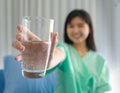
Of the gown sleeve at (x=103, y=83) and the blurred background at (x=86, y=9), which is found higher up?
the blurred background at (x=86, y=9)

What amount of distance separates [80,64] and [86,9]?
0.89m

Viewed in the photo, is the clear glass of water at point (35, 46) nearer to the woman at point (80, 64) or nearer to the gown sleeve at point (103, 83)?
the woman at point (80, 64)

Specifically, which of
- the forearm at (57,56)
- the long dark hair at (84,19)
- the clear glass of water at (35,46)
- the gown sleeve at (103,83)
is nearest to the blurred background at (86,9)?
the long dark hair at (84,19)

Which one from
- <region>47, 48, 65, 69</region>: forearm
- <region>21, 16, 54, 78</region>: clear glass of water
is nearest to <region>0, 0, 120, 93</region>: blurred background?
<region>47, 48, 65, 69</region>: forearm

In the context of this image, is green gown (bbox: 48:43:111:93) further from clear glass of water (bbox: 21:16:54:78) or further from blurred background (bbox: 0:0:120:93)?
blurred background (bbox: 0:0:120:93)

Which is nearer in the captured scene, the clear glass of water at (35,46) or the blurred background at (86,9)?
the clear glass of water at (35,46)

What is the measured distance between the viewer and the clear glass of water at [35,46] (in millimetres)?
601

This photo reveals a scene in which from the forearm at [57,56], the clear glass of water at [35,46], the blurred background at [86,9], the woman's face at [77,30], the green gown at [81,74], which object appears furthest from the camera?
the blurred background at [86,9]

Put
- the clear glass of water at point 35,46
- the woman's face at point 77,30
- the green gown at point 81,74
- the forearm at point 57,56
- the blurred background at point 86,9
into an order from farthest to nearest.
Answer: the blurred background at point 86,9 < the woman's face at point 77,30 < the green gown at point 81,74 < the forearm at point 57,56 < the clear glass of water at point 35,46

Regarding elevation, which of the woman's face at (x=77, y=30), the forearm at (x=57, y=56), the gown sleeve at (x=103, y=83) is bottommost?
the gown sleeve at (x=103, y=83)

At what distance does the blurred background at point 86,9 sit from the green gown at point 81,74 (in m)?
0.76

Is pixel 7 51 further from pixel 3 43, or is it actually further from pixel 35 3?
pixel 35 3

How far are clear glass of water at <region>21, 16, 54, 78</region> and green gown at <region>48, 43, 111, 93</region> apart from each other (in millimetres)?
490

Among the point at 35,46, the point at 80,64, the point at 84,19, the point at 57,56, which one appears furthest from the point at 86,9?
the point at 35,46
